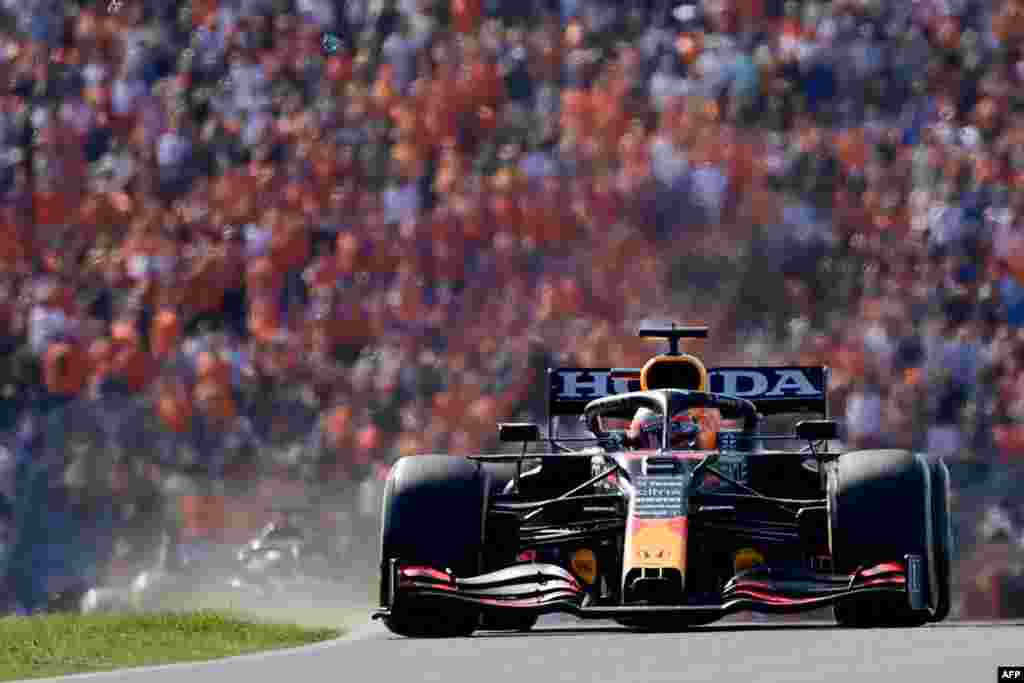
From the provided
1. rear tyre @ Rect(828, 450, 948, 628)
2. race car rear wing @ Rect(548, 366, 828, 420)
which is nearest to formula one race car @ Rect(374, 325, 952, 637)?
rear tyre @ Rect(828, 450, 948, 628)

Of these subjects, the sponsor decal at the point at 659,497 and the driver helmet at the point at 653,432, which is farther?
the driver helmet at the point at 653,432

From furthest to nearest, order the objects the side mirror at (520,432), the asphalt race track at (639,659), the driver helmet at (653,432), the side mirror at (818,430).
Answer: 1. the driver helmet at (653,432)
2. the side mirror at (520,432)
3. the side mirror at (818,430)
4. the asphalt race track at (639,659)

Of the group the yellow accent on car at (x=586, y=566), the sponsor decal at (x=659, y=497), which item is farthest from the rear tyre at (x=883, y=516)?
the yellow accent on car at (x=586, y=566)

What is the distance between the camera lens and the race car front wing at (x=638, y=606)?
12016 millimetres

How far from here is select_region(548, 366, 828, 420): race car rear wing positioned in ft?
50.4

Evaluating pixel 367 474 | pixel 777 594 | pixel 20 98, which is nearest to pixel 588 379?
pixel 777 594

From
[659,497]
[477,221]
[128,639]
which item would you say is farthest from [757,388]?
[477,221]

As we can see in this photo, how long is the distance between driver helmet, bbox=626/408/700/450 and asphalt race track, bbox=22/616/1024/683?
1.37m

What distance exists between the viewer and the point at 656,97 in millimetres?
21281

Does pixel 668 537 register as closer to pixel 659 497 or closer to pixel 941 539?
pixel 659 497

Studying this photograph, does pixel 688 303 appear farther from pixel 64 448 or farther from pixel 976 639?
pixel 976 639

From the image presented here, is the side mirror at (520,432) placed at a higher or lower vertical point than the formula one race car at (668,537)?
higher

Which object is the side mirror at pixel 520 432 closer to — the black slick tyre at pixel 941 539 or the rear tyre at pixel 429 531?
the rear tyre at pixel 429 531

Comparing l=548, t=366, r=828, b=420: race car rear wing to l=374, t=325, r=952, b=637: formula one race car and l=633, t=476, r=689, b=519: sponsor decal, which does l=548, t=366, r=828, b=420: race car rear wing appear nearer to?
l=374, t=325, r=952, b=637: formula one race car
